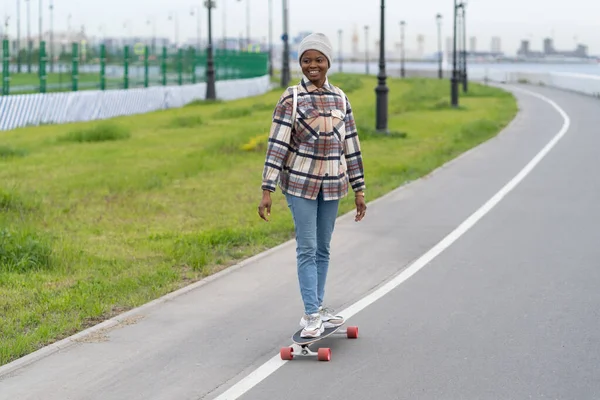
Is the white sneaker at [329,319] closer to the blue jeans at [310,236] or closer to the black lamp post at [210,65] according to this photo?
the blue jeans at [310,236]

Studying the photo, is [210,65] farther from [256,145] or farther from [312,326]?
[312,326]

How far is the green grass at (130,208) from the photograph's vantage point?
386 inches

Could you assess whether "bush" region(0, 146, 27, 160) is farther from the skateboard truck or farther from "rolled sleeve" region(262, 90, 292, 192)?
the skateboard truck

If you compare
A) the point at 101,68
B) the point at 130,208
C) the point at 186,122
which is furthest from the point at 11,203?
the point at 101,68

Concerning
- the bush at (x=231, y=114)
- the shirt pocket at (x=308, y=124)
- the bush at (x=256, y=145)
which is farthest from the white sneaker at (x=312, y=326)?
the bush at (x=231, y=114)

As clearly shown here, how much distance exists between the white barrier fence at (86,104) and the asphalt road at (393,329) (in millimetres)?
20940

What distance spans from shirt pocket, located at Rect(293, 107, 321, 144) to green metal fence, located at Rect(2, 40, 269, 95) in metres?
27.5

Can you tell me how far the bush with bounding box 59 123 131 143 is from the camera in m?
28.0

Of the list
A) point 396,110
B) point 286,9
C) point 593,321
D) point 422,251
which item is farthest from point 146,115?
point 286,9

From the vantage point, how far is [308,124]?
774 centimetres

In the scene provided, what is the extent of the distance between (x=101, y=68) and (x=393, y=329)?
33.7 m

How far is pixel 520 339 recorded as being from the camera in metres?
8.11

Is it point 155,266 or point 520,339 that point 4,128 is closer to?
point 155,266

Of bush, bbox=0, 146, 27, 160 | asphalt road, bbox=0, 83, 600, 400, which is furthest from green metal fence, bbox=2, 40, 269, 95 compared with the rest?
asphalt road, bbox=0, 83, 600, 400
